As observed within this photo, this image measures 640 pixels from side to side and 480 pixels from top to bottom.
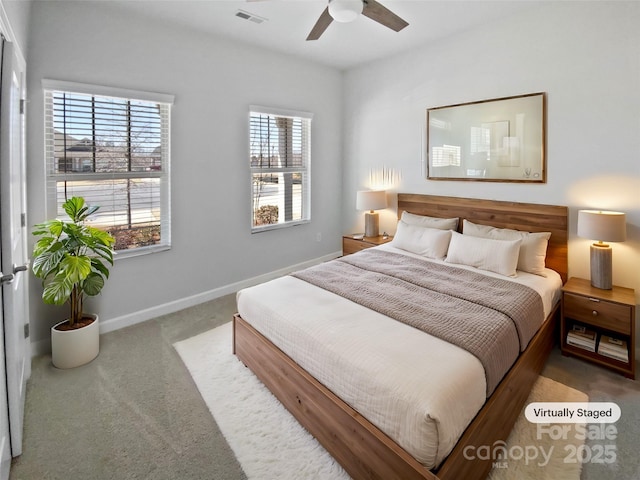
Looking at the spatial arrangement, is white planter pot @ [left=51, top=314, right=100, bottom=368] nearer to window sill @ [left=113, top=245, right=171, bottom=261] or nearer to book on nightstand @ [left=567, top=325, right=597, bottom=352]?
window sill @ [left=113, top=245, right=171, bottom=261]

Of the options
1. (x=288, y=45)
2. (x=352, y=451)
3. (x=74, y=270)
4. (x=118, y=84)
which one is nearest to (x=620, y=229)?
(x=352, y=451)

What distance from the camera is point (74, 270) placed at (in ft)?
7.68

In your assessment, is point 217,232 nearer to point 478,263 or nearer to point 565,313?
point 478,263

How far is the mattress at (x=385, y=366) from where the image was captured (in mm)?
1371

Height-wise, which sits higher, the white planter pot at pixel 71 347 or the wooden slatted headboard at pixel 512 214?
the wooden slatted headboard at pixel 512 214

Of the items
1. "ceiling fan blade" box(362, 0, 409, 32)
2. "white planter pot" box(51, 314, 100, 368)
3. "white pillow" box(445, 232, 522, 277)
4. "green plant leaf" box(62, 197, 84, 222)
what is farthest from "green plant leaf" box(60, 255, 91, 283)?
"white pillow" box(445, 232, 522, 277)

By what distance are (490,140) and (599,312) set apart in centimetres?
182

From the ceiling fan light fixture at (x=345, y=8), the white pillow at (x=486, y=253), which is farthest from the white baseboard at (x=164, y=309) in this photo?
the ceiling fan light fixture at (x=345, y=8)

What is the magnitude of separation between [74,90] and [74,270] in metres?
1.51

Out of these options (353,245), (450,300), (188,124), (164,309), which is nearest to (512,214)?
(450,300)

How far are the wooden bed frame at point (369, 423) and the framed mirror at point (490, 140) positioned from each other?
53 cm

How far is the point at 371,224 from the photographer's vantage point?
4.49 metres

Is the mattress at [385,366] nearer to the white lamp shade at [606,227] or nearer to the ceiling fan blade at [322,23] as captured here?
the white lamp shade at [606,227]

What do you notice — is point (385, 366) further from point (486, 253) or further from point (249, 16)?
point (249, 16)
